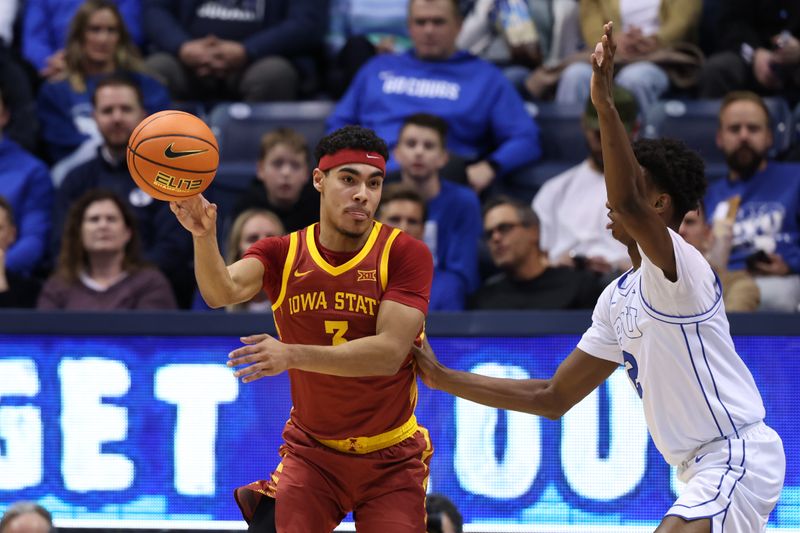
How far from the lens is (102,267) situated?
796cm

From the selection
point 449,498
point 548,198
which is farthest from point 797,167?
point 449,498

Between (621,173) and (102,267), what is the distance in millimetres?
4547

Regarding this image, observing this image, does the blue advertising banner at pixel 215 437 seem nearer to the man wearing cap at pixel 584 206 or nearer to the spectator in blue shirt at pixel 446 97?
the man wearing cap at pixel 584 206

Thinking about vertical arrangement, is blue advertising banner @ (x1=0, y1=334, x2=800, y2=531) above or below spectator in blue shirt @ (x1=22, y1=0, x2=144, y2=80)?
below

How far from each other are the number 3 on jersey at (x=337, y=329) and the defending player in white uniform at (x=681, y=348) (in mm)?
1103

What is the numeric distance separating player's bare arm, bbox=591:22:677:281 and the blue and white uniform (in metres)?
0.12

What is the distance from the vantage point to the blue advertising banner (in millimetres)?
6727

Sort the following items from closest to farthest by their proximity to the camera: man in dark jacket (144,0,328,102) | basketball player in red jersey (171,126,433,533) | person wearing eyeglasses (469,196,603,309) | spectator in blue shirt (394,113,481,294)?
basketball player in red jersey (171,126,433,533) → person wearing eyeglasses (469,196,603,309) → spectator in blue shirt (394,113,481,294) → man in dark jacket (144,0,328,102)

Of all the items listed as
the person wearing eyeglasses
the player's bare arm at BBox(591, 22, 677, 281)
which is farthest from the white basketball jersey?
the person wearing eyeglasses

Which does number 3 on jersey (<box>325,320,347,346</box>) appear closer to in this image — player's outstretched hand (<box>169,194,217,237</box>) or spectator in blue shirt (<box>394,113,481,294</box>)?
player's outstretched hand (<box>169,194,217,237</box>)

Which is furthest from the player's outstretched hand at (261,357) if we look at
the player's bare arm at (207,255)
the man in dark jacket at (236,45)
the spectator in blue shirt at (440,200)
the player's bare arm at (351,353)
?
the man in dark jacket at (236,45)

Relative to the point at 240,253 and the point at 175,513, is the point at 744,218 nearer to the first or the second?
the point at 240,253

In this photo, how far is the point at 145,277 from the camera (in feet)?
25.6

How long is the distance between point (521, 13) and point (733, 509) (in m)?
6.18
